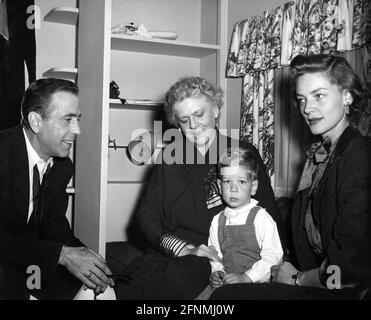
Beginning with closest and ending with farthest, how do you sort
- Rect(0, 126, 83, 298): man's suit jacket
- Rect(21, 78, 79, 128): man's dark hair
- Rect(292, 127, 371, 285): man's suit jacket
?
1. Rect(292, 127, 371, 285): man's suit jacket
2. Rect(0, 126, 83, 298): man's suit jacket
3. Rect(21, 78, 79, 128): man's dark hair

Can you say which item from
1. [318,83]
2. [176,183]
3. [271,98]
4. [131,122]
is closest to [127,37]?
[131,122]

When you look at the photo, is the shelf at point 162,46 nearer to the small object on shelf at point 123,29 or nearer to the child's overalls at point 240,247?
the small object on shelf at point 123,29

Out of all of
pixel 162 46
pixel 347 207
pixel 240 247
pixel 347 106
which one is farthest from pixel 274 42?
pixel 347 207

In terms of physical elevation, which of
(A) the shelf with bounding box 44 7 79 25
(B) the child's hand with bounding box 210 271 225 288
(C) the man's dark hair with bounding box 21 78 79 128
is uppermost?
(A) the shelf with bounding box 44 7 79 25

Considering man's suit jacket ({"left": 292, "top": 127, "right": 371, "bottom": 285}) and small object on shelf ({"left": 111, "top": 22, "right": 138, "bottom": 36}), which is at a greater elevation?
small object on shelf ({"left": 111, "top": 22, "right": 138, "bottom": 36})

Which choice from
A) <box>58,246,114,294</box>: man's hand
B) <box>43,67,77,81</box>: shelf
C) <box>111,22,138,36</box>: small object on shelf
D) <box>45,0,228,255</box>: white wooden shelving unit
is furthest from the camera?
<box>111,22,138,36</box>: small object on shelf

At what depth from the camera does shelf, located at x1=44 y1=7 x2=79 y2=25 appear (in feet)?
9.06

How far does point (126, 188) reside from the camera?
3.26m

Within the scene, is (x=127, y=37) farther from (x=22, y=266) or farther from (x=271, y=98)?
(x=22, y=266)

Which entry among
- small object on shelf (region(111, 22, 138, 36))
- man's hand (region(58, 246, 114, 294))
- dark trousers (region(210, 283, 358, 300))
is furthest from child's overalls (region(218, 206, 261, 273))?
small object on shelf (region(111, 22, 138, 36))

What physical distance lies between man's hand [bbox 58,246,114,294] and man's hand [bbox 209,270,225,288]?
0.36m

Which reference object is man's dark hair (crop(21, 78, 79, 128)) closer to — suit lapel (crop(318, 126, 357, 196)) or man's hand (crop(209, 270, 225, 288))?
man's hand (crop(209, 270, 225, 288))

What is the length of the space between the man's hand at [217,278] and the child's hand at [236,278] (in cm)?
2

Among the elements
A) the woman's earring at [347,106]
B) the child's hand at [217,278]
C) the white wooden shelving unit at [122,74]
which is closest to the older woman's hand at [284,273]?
the child's hand at [217,278]
